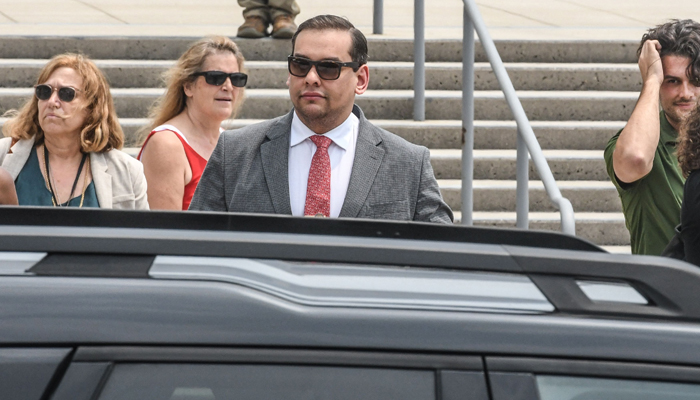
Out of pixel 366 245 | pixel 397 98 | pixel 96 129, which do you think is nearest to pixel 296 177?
pixel 96 129

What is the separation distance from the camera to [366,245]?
58.8 inches

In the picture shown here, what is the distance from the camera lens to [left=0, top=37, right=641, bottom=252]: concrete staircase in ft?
20.7

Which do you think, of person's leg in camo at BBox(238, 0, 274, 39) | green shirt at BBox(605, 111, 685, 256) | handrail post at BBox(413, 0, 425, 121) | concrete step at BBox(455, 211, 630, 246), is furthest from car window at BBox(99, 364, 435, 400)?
person's leg in camo at BBox(238, 0, 274, 39)

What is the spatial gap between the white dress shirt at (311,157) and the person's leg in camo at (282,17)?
425 cm

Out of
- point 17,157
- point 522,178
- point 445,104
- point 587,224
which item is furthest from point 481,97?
point 17,157

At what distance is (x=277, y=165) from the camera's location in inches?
116

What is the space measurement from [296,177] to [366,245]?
1518 millimetres

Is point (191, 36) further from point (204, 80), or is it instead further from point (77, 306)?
point (77, 306)

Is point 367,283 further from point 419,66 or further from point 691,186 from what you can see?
point 419,66

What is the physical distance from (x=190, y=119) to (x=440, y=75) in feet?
10.7

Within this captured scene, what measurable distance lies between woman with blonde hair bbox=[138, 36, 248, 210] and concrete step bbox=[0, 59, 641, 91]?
2532mm

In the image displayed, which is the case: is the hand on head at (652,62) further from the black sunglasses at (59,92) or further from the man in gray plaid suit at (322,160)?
the black sunglasses at (59,92)

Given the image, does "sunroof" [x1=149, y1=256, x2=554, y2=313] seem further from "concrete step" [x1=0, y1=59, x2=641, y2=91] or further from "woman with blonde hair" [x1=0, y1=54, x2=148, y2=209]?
"concrete step" [x1=0, y1=59, x2=641, y2=91]

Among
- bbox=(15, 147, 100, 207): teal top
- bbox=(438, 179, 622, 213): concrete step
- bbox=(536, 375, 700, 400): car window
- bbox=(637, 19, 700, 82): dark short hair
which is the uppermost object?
bbox=(637, 19, 700, 82): dark short hair
